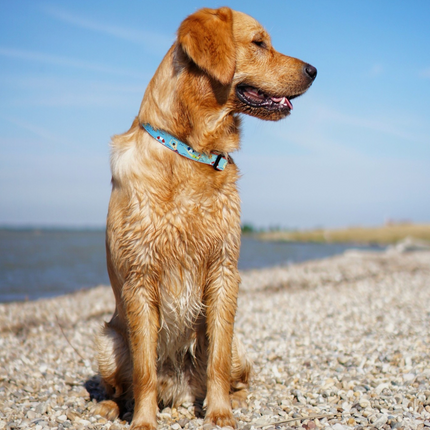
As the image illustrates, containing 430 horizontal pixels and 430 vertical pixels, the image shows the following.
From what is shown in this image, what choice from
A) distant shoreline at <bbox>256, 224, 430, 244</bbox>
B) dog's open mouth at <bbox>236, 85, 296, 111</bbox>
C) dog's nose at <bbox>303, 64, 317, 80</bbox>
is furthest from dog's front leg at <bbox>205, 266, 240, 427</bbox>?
distant shoreline at <bbox>256, 224, 430, 244</bbox>

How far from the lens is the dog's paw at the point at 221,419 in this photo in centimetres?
326

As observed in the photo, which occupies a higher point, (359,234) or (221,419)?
(221,419)

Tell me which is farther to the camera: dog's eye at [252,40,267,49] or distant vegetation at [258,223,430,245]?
distant vegetation at [258,223,430,245]

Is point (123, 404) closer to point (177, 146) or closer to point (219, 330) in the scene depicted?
point (219, 330)

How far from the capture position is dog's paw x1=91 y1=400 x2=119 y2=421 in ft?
12.2

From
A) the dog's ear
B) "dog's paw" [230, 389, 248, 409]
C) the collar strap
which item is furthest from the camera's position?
"dog's paw" [230, 389, 248, 409]

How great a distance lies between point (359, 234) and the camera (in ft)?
214

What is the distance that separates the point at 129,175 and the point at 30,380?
284 centimetres

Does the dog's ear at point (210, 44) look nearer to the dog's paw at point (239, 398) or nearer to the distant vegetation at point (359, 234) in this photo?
the dog's paw at point (239, 398)

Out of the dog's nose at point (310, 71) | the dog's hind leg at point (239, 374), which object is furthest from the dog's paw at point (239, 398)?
the dog's nose at point (310, 71)

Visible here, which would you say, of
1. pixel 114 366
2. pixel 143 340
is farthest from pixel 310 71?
pixel 114 366

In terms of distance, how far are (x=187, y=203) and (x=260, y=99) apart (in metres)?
1.04

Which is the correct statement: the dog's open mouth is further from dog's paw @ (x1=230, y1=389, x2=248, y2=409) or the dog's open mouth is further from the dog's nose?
dog's paw @ (x1=230, y1=389, x2=248, y2=409)

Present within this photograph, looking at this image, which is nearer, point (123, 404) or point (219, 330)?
point (219, 330)
